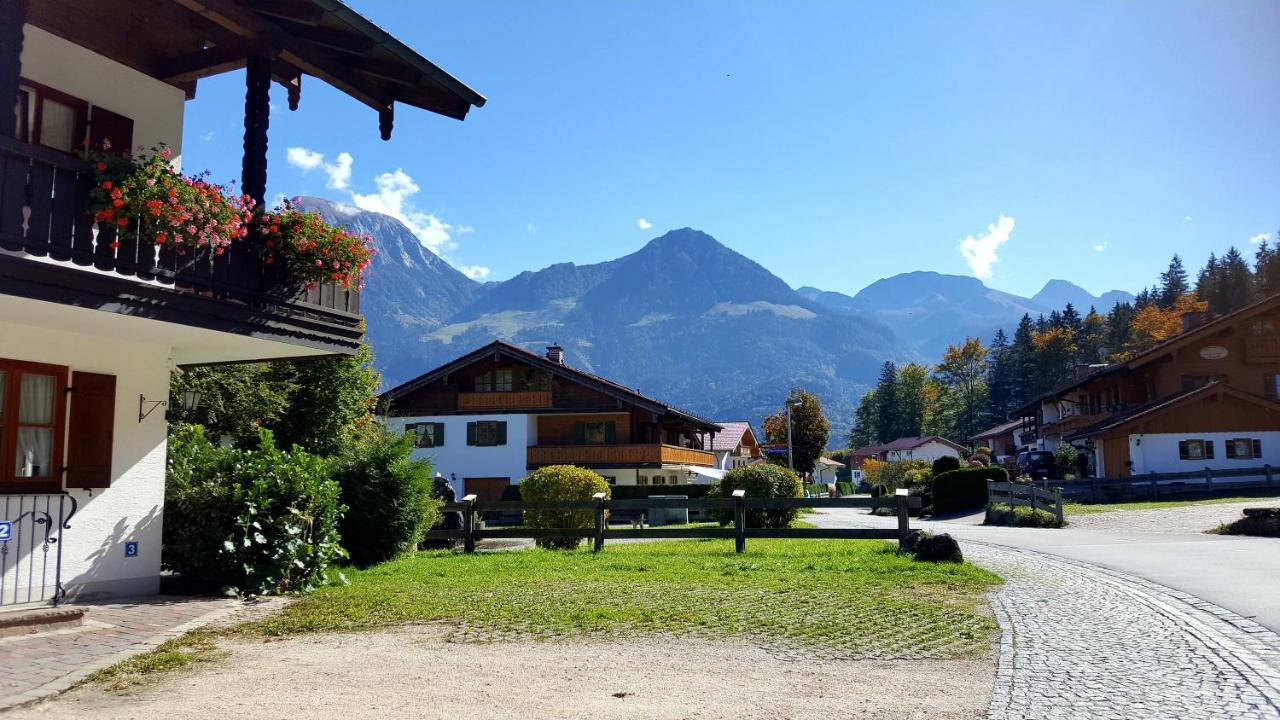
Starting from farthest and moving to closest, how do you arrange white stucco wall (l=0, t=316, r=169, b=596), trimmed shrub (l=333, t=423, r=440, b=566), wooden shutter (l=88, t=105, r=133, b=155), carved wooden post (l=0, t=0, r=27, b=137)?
trimmed shrub (l=333, t=423, r=440, b=566) → wooden shutter (l=88, t=105, r=133, b=155) → white stucco wall (l=0, t=316, r=169, b=596) → carved wooden post (l=0, t=0, r=27, b=137)

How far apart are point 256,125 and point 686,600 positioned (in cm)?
738

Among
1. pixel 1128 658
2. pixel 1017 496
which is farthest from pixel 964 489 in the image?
pixel 1128 658

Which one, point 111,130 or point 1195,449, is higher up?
point 111,130

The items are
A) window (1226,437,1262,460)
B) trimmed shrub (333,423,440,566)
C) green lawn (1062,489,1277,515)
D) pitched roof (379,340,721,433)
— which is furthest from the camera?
pitched roof (379,340,721,433)

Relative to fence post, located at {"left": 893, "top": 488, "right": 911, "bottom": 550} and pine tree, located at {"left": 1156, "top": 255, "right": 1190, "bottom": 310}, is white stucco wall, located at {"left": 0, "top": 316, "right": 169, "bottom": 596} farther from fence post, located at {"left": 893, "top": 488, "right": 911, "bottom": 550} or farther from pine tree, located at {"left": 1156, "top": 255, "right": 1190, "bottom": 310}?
pine tree, located at {"left": 1156, "top": 255, "right": 1190, "bottom": 310}

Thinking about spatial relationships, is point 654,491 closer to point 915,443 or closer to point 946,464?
point 946,464

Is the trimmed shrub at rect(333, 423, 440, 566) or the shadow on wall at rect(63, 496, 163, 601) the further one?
the trimmed shrub at rect(333, 423, 440, 566)

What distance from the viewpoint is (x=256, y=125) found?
1051 cm

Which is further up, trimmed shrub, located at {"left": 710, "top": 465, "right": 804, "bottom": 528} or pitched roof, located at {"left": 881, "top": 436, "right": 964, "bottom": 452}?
pitched roof, located at {"left": 881, "top": 436, "right": 964, "bottom": 452}

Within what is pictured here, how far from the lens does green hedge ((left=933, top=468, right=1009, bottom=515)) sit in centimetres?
3588

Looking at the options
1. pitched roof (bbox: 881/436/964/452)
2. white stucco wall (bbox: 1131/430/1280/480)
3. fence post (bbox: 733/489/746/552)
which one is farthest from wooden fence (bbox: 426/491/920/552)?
pitched roof (bbox: 881/436/964/452)

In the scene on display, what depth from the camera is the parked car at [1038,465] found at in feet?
175

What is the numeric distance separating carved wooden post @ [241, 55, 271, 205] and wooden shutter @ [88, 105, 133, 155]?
1203mm

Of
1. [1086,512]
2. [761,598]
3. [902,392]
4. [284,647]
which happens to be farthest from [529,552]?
[902,392]
